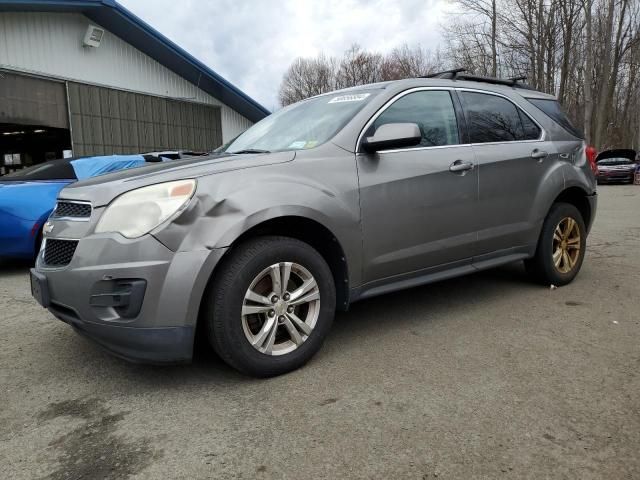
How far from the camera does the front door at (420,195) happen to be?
322 centimetres

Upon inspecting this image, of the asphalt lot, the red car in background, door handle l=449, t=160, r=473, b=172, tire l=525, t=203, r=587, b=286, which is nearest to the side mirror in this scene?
door handle l=449, t=160, r=473, b=172

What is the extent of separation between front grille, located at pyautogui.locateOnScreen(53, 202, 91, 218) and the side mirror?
1.67 metres

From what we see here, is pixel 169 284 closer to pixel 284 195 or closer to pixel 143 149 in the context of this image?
pixel 284 195

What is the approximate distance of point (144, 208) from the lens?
2.57 m

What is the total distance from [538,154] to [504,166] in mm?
499

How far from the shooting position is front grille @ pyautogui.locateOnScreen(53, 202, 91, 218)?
8.96ft

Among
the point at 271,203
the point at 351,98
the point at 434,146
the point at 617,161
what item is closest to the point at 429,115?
the point at 434,146

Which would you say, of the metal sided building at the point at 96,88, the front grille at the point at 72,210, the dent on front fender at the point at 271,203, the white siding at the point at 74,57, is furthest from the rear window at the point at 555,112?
the white siding at the point at 74,57

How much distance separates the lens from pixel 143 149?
623 inches

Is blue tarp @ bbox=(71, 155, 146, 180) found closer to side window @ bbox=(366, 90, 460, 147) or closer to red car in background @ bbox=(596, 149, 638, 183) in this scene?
side window @ bbox=(366, 90, 460, 147)

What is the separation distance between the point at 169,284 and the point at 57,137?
14.7 m

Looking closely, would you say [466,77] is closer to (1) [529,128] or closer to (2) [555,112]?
(1) [529,128]

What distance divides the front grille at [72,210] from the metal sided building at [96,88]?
35.5 feet

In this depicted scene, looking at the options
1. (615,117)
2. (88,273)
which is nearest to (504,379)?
(88,273)
